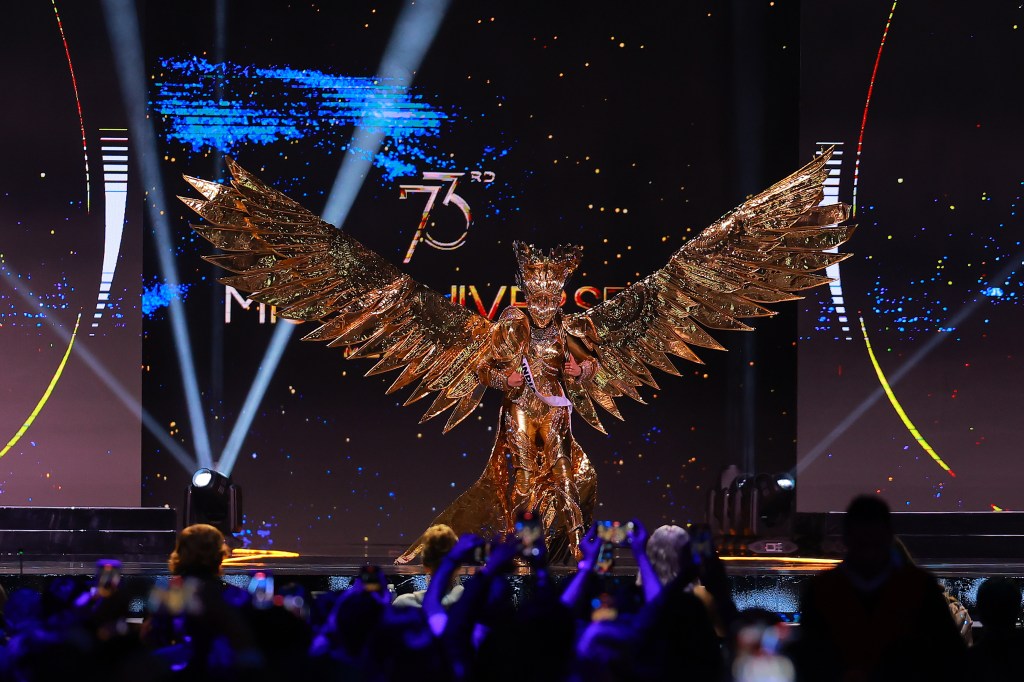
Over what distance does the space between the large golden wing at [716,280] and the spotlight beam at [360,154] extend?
92.4 inches

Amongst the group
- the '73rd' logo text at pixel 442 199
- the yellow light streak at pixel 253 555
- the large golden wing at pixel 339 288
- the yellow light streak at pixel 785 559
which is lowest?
the yellow light streak at pixel 253 555

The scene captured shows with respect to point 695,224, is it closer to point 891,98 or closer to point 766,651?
point 891,98

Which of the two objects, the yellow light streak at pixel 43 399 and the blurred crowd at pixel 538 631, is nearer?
the blurred crowd at pixel 538 631

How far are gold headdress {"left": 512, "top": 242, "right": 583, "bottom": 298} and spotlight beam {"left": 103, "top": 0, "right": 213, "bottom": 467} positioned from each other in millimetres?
3049

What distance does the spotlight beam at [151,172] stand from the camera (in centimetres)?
883

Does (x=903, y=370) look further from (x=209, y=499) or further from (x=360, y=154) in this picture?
(x=209, y=499)

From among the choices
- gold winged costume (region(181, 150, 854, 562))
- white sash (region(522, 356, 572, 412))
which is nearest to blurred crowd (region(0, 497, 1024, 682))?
white sash (region(522, 356, 572, 412))

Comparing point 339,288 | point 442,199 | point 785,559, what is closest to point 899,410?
point 785,559

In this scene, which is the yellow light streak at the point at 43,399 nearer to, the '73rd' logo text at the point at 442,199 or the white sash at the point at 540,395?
the '73rd' logo text at the point at 442,199

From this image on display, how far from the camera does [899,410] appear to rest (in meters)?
8.82

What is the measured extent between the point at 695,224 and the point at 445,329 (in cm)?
240

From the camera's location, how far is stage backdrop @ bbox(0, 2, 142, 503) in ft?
28.8

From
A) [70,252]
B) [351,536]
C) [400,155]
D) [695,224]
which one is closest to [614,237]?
[695,224]

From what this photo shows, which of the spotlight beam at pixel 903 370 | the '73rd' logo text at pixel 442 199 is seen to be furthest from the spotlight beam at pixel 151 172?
the spotlight beam at pixel 903 370
